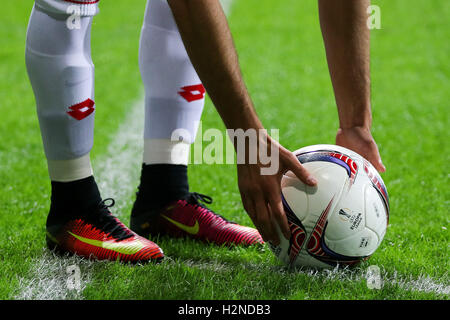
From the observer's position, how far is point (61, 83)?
239 centimetres

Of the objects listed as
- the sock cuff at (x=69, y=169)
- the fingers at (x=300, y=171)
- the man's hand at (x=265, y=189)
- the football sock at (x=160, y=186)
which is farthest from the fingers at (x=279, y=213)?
the sock cuff at (x=69, y=169)

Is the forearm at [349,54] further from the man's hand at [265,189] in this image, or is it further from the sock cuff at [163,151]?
the sock cuff at [163,151]

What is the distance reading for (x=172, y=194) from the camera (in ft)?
9.42

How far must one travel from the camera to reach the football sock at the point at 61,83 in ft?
7.70

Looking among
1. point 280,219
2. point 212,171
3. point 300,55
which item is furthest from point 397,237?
point 300,55

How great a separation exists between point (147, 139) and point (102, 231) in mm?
491

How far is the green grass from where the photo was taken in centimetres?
230

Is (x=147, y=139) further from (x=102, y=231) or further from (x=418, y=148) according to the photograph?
(x=418, y=148)

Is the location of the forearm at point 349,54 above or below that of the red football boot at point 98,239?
above

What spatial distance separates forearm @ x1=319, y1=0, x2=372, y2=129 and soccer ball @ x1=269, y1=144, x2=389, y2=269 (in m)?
0.26

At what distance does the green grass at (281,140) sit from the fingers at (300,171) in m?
0.36

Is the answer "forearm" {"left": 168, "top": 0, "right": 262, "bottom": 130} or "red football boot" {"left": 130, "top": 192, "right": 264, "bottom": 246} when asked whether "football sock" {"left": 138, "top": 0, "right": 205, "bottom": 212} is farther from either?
"forearm" {"left": 168, "top": 0, "right": 262, "bottom": 130}

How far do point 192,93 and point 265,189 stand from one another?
36.9 inches

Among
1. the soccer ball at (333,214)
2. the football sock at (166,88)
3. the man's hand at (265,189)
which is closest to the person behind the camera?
the man's hand at (265,189)
